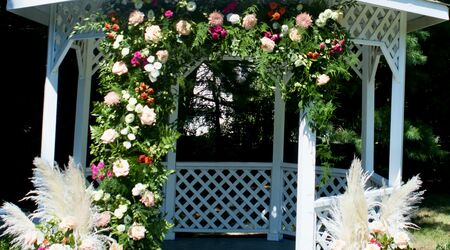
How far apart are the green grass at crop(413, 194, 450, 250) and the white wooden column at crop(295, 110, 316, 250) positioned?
1757 mm

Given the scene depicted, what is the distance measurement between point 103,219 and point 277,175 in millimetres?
3762

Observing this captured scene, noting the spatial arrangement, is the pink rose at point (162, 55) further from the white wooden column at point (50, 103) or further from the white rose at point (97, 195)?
the white wooden column at point (50, 103)

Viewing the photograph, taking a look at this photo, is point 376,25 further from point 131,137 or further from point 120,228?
point 120,228

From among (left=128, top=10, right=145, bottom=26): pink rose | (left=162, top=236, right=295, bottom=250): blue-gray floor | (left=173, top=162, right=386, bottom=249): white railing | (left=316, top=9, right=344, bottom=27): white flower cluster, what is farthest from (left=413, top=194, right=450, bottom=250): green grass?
(left=128, top=10, right=145, bottom=26): pink rose

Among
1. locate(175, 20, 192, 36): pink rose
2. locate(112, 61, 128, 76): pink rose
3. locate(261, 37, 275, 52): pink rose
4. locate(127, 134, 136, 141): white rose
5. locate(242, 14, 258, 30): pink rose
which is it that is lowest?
locate(127, 134, 136, 141): white rose

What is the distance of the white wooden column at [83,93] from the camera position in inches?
246

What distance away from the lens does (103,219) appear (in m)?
4.66

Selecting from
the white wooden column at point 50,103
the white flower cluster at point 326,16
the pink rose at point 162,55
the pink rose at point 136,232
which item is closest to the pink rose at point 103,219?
the pink rose at point 136,232

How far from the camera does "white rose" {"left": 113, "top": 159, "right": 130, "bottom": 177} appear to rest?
4.71 m

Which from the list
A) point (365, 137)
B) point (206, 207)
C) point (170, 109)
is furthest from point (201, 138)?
point (170, 109)

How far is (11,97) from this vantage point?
34.2ft

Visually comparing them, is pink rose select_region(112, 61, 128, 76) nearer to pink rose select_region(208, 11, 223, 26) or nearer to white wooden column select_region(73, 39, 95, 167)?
pink rose select_region(208, 11, 223, 26)

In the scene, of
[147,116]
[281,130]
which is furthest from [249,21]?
[281,130]

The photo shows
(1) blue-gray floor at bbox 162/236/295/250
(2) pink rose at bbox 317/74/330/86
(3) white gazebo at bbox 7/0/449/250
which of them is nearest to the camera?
(2) pink rose at bbox 317/74/330/86
